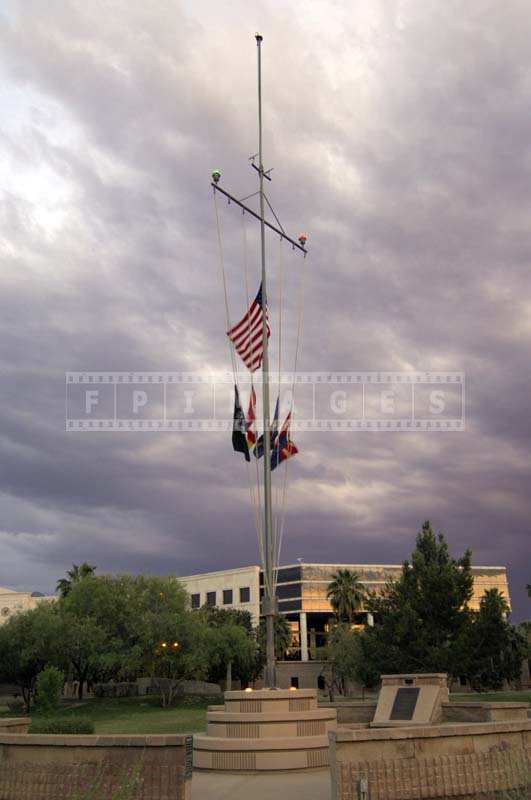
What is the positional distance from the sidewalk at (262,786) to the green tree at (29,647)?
119ft

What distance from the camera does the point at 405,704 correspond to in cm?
2503

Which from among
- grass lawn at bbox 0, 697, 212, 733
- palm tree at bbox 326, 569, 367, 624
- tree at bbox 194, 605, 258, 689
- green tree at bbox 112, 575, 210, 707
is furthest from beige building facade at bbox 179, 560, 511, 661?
grass lawn at bbox 0, 697, 212, 733

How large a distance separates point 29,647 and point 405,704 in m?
33.5

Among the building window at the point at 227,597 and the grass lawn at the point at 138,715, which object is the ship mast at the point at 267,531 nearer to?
A: the grass lawn at the point at 138,715

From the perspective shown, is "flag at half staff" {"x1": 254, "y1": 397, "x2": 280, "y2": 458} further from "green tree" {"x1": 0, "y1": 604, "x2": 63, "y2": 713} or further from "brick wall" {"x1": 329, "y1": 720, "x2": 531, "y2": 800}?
"green tree" {"x1": 0, "y1": 604, "x2": 63, "y2": 713}

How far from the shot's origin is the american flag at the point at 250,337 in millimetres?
23500

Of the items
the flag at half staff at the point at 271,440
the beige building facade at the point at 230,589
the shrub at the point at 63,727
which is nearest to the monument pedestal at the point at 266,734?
the shrub at the point at 63,727

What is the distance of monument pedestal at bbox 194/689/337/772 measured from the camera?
680 inches

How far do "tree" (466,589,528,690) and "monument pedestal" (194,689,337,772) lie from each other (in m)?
26.6

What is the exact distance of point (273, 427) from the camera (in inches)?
907

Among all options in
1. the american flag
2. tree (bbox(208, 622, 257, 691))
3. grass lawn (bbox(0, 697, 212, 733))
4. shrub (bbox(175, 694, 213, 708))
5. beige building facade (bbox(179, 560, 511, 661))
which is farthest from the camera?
beige building facade (bbox(179, 560, 511, 661))

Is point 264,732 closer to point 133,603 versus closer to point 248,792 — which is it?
point 248,792

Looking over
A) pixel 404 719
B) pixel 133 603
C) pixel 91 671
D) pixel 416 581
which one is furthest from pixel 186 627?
pixel 404 719

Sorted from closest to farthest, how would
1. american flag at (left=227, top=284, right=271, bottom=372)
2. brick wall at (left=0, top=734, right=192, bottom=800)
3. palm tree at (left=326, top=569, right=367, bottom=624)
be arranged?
brick wall at (left=0, top=734, right=192, bottom=800) < american flag at (left=227, top=284, right=271, bottom=372) < palm tree at (left=326, top=569, right=367, bottom=624)
